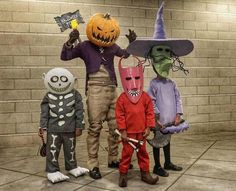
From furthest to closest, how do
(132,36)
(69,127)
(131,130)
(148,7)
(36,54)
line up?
(148,7) < (36,54) < (132,36) < (69,127) < (131,130)

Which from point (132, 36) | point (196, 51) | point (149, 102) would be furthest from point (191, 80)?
point (149, 102)

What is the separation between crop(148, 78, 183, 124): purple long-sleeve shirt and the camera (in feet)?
10.8

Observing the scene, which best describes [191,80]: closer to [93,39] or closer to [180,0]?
[180,0]

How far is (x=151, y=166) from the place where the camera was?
145 inches

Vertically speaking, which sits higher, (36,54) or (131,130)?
(36,54)

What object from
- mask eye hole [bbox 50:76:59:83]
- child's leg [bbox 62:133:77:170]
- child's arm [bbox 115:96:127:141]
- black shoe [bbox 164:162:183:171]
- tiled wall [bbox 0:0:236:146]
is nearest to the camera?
child's arm [bbox 115:96:127:141]

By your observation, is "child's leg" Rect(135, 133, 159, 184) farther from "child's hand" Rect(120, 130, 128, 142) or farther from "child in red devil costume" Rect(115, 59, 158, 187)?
"child's hand" Rect(120, 130, 128, 142)

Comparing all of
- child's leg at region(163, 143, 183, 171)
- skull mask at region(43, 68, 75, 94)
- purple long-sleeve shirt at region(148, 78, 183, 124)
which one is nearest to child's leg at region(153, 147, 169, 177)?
child's leg at region(163, 143, 183, 171)

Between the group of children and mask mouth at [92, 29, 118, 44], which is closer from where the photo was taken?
the group of children

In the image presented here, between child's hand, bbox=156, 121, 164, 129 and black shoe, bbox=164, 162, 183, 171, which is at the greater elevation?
child's hand, bbox=156, 121, 164, 129

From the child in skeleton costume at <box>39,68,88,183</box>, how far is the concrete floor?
0.25 m

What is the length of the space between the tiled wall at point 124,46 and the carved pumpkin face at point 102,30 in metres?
1.89

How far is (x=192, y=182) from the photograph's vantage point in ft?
10.0

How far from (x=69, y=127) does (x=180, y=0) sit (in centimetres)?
347
